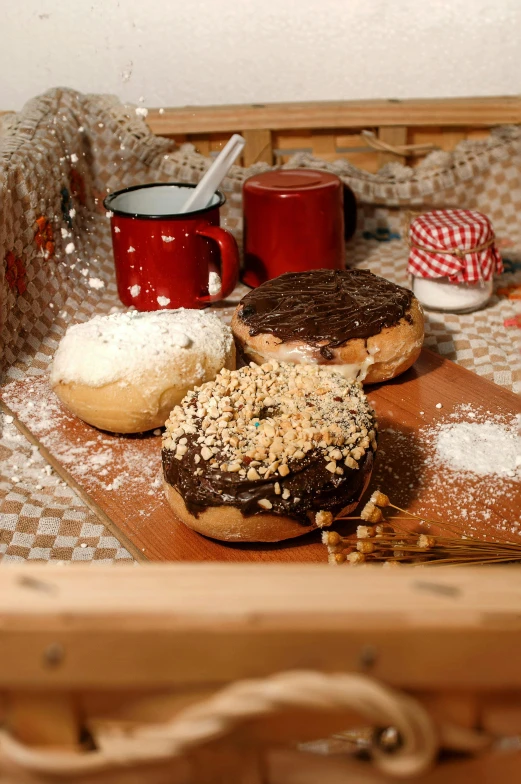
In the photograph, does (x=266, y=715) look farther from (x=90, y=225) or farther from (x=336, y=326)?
(x=90, y=225)

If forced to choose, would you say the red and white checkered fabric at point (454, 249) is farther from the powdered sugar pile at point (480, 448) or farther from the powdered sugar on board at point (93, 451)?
the powdered sugar on board at point (93, 451)

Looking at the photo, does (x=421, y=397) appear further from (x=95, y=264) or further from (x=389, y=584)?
(x=389, y=584)

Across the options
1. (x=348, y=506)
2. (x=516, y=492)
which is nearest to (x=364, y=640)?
(x=348, y=506)

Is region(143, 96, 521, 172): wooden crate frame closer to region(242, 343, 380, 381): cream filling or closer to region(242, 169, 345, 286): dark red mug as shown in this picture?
region(242, 169, 345, 286): dark red mug

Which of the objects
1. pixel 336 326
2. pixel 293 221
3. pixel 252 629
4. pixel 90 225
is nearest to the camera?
pixel 252 629

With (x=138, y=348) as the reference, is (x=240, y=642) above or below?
above

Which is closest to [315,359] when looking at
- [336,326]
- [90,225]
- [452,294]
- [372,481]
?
[336,326]
